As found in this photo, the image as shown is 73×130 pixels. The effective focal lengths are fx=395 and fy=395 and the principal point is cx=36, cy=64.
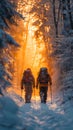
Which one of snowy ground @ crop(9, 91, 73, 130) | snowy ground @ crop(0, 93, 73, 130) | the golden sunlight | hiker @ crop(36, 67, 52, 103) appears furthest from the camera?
the golden sunlight

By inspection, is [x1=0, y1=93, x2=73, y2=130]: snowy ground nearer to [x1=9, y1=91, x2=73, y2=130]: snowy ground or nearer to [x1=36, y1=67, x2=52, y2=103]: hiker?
[x1=9, y1=91, x2=73, y2=130]: snowy ground

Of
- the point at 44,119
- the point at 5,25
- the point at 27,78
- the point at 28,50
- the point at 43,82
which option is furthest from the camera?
the point at 28,50

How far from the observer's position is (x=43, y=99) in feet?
65.3

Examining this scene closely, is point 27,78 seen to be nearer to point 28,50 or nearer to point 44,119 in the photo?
point 44,119

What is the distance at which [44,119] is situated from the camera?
14.3 m

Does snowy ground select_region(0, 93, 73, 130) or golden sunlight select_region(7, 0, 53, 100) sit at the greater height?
snowy ground select_region(0, 93, 73, 130)

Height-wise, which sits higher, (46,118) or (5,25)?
(5,25)

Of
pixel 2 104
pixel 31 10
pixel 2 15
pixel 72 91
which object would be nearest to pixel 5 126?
pixel 2 104

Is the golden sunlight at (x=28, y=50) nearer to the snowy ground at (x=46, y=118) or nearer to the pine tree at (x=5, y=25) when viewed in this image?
the pine tree at (x=5, y=25)

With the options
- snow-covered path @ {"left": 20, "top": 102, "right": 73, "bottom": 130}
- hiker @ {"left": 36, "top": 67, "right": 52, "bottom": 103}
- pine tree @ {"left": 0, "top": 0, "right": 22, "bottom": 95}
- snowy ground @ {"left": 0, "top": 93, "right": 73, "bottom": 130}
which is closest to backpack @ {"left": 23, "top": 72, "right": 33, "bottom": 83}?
hiker @ {"left": 36, "top": 67, "right": 52, "bottom": 103}

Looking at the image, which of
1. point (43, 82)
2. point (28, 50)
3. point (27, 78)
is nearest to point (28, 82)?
point (27, 78)

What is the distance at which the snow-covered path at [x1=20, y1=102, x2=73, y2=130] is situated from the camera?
1259 centimetres

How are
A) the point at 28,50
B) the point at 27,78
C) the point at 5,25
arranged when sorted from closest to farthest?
the point at 5,25 → the point at 27,78 → the point at 28,50

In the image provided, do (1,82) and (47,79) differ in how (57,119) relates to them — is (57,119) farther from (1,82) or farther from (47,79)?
(47,79)
